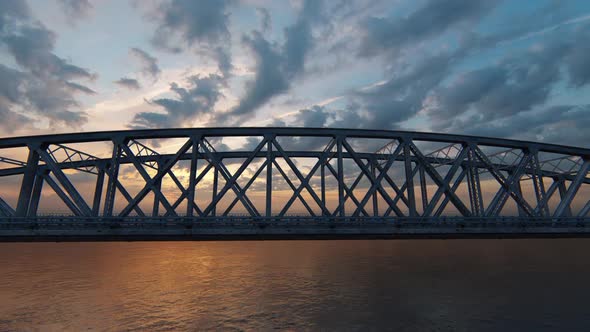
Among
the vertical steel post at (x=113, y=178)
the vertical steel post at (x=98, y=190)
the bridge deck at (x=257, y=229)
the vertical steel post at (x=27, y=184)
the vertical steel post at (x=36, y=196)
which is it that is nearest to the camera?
the bridge deck at (x=257, y=229)

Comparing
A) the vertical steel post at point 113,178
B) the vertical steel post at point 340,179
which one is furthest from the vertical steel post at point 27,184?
the vertical steel post at point 340,179

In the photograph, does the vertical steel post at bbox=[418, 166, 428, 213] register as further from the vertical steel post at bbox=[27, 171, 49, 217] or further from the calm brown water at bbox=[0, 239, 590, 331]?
the vertical steel post at bbox=[27, 171, 49, 217]

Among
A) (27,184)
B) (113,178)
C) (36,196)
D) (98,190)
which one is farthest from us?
(98,190)

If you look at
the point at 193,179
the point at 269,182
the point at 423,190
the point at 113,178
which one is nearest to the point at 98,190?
the point at 113,178

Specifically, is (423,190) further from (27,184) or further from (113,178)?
(27,184)

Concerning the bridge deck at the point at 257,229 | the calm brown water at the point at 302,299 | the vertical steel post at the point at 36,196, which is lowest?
the calm brown water at the point at 302,299

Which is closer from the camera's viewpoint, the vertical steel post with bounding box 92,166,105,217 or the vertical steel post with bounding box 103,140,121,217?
the vertical steel post with bounding box 103,140,121,217

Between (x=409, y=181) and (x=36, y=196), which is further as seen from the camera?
(x=409, y=181)

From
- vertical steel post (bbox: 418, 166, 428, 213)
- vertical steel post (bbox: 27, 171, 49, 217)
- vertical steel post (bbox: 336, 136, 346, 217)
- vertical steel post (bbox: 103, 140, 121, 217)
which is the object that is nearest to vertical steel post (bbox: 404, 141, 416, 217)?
vertical steel post (bbox: 418, 166, 428, 213)

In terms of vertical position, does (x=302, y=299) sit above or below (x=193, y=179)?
below

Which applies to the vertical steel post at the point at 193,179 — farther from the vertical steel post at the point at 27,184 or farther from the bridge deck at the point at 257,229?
the vertical steel post at the point at 27,184

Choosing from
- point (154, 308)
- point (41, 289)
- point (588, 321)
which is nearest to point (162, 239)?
point (154, 308)

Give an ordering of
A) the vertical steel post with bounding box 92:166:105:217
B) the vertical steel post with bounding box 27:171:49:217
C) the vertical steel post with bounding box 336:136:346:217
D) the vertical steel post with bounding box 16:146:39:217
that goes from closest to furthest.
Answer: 1. the vertical steel post with bounding box 16:146:39:217
2. the vertical steel post with bounding box 27:171:49:217
3. the vertical steel post with bounding box 336:136:346:217
4. the vertical steel post with bounding box 92:166:105:217

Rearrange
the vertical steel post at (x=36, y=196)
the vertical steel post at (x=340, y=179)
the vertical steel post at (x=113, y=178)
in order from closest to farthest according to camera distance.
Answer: the vertical steel post at (x=113, y=178) < the vertical steel post at (x=36, y=196) < the vertical steel post at (x=340, y=179)
